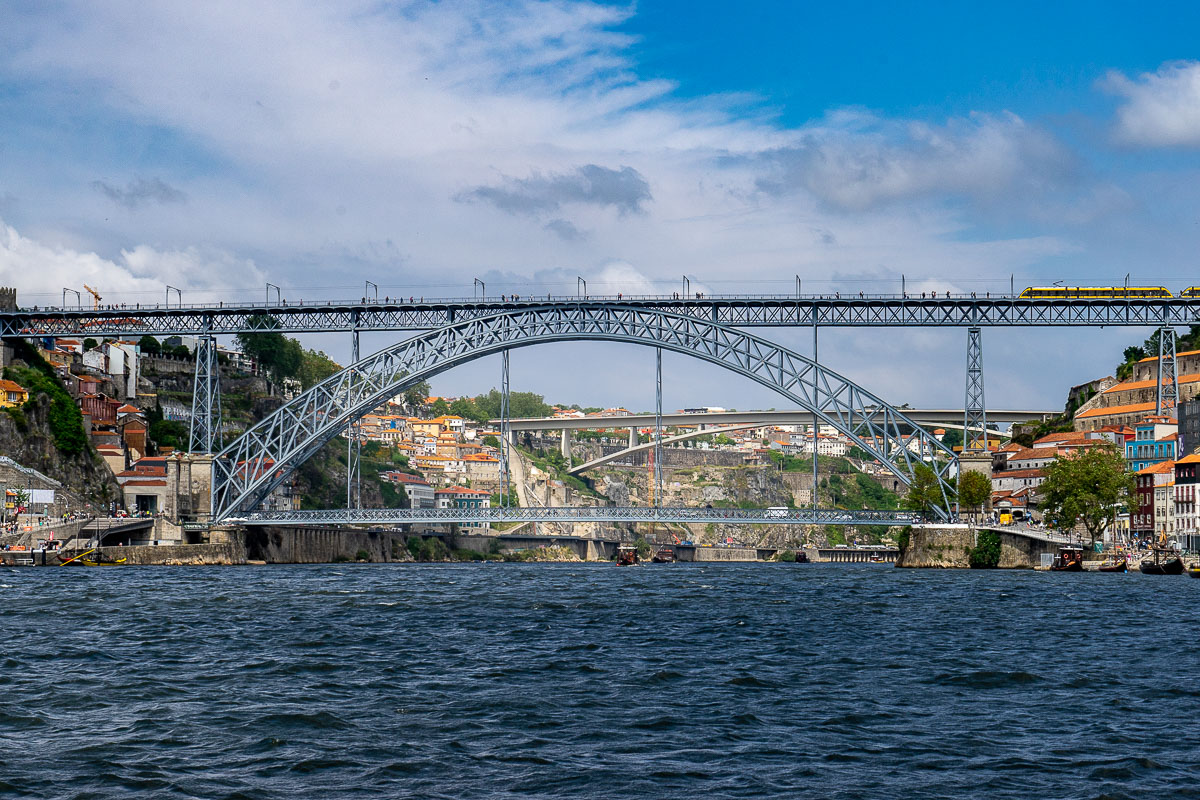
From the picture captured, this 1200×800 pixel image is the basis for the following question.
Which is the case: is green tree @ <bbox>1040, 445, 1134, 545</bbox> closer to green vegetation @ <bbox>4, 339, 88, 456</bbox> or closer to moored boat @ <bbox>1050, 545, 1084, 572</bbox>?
moored boat @ <bbox>1050, 545, 1084, 572</bbox>

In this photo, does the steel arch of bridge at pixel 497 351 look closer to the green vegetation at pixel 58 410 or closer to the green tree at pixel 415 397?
the green vegetation at pixel 58 410

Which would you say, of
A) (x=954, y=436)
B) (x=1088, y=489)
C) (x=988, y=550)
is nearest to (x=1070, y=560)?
(x=988, y=550)

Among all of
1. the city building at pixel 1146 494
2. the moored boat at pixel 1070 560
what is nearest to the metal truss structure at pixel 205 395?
the moored boat at pixel 1070 560

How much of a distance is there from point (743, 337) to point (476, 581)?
77.8ft

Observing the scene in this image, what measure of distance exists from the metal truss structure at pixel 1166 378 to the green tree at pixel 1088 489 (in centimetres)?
921

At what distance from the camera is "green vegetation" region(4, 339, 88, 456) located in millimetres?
84250

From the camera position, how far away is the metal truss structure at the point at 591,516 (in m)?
71.9

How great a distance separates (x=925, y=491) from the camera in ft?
243

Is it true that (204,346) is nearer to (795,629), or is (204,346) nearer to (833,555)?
(795,629)

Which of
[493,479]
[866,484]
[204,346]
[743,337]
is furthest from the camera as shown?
[866,484]

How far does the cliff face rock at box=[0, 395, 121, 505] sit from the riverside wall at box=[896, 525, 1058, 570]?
4715 centimetres

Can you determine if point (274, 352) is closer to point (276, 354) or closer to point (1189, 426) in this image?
point (276, 354)

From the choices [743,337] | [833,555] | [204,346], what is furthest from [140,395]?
[833,555]

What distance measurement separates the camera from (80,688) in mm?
21266
